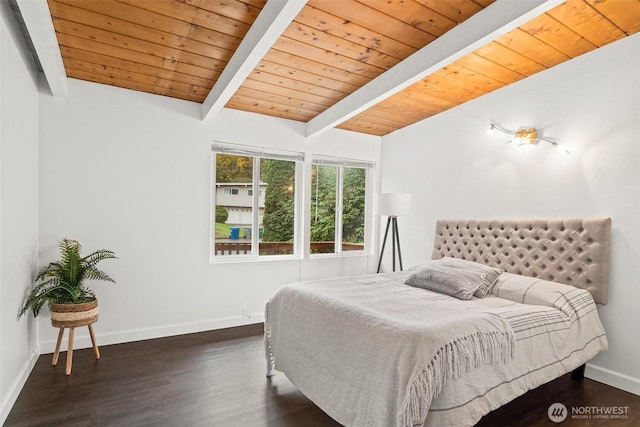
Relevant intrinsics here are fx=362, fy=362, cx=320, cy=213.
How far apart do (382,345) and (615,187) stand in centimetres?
238

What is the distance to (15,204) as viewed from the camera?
2.37 metres

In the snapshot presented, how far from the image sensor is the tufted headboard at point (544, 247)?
9.28 ft

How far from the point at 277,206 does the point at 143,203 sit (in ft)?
4.96

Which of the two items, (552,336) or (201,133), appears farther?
(201,133)

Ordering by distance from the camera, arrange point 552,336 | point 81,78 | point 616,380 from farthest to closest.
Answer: point 81,78 < point 616,380 < point 552,336

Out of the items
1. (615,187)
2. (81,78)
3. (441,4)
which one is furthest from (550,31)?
(81,78)

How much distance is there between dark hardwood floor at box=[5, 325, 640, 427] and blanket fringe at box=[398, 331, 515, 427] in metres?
0.58

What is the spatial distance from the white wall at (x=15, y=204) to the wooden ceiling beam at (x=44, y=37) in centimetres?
14

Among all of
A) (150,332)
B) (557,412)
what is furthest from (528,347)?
(150,332)

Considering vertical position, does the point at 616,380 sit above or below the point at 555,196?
below

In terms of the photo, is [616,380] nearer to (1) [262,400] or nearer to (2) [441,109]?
(1) [262,400]

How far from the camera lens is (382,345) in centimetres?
185

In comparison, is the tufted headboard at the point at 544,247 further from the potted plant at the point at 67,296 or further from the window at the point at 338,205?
the potted plant at the point at 67,296

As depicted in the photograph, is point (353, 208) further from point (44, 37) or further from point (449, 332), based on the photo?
point (44, 37)
